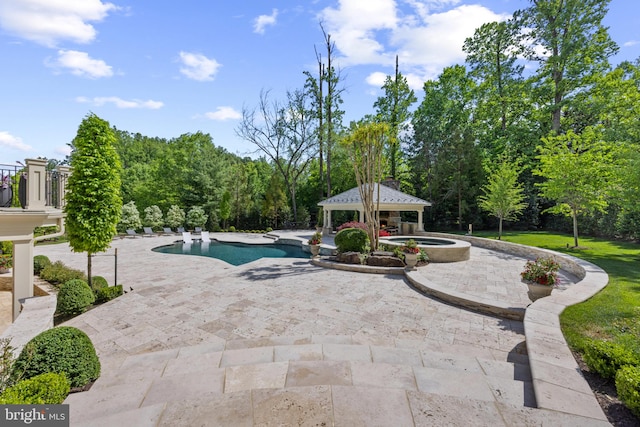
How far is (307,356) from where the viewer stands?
4.02 m

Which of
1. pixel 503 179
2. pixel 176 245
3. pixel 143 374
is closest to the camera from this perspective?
pixel 143 374

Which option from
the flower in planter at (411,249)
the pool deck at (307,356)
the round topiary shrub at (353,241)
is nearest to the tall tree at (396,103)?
the round topiary shrub at (353,241)

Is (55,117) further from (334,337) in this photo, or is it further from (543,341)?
(543,341)

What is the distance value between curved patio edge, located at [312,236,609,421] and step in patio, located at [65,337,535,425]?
8.9 inches

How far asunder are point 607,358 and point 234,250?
1754cm

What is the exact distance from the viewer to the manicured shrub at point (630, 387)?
8.71ft

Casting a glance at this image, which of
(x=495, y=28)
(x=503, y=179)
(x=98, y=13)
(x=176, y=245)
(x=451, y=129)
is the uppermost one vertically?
(x=495, y=28)

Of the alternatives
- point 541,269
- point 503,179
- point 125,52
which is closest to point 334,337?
point 541,269

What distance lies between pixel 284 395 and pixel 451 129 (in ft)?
91.4

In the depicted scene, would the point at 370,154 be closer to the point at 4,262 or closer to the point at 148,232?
the point at 4,262

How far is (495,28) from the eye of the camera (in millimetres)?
25078

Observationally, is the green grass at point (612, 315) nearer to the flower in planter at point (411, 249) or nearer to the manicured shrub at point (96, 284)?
the flower in planter at point (411, 249)

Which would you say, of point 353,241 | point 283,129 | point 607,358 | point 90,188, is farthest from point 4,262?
point 283,129

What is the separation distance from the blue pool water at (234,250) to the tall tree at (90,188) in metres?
7.67
